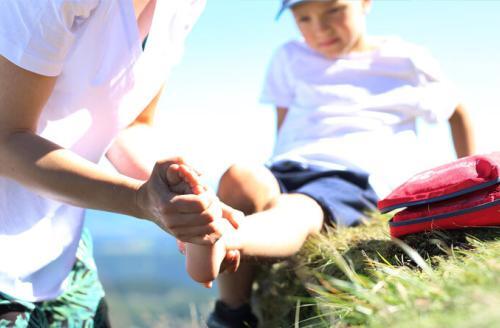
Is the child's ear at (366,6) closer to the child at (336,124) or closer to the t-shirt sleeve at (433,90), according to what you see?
the child at (336,124)

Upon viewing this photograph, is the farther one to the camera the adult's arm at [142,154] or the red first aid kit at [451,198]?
the red first aid kit at [451,198]

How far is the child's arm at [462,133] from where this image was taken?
3.21m

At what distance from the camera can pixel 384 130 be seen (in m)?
2.96

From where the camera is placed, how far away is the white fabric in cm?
145

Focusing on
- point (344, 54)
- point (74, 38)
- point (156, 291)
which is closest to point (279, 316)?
point (74, 38)

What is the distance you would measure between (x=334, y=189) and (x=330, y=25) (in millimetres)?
1015

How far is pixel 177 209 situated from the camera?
51.1 inches

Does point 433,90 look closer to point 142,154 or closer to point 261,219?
point 261,219

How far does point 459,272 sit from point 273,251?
87 cm

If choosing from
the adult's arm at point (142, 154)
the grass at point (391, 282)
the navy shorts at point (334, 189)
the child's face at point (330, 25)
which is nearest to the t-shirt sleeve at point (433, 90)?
the child's face at point (330, 25)

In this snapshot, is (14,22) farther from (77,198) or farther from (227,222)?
(227,222)

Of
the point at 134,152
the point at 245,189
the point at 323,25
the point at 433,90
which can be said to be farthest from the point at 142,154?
the point at 433,90

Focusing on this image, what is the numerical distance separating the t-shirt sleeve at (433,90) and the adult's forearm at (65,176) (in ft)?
6.76

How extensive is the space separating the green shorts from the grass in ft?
2.21
